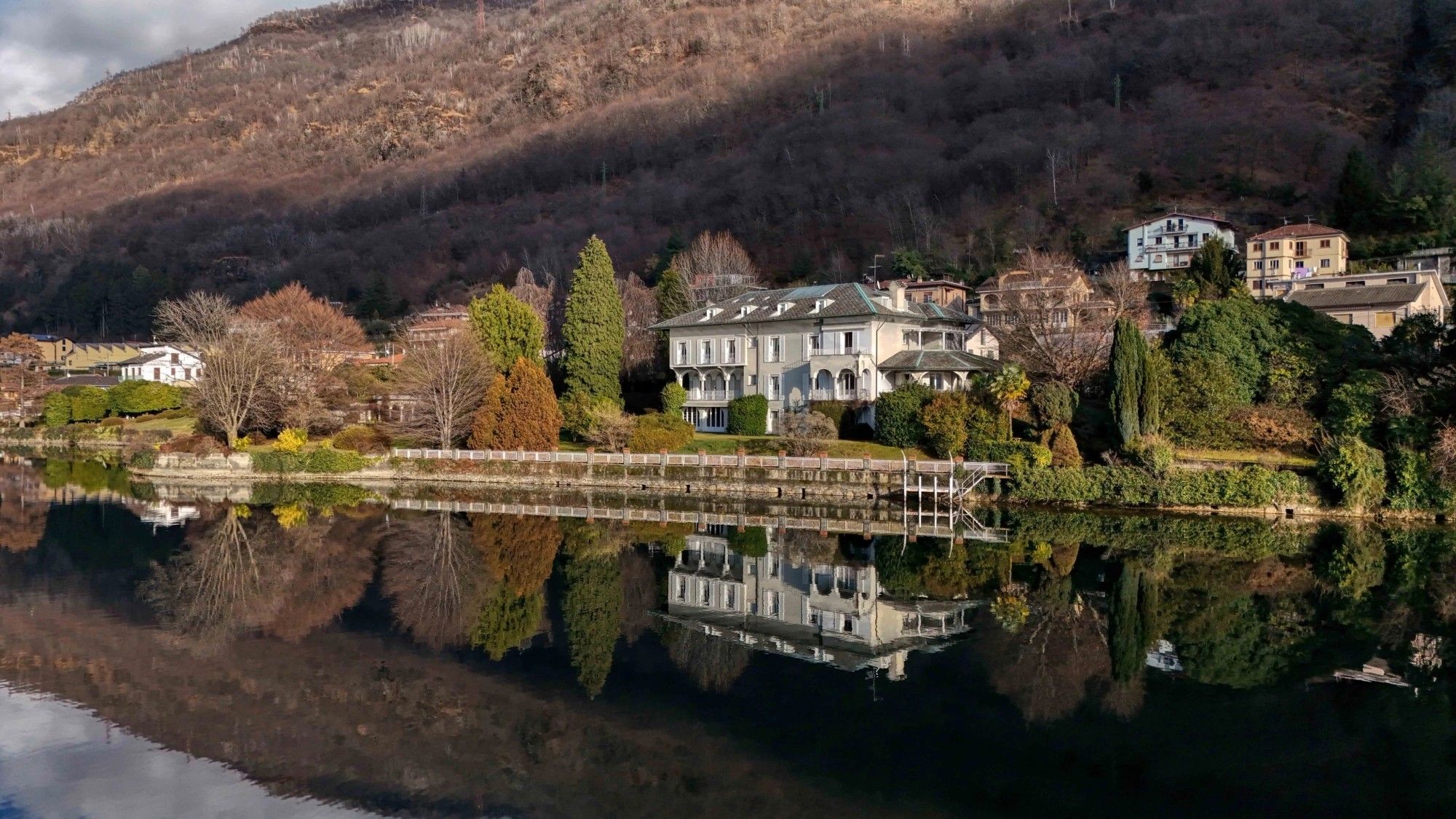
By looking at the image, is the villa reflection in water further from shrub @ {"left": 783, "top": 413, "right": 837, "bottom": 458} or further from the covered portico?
the covered portico

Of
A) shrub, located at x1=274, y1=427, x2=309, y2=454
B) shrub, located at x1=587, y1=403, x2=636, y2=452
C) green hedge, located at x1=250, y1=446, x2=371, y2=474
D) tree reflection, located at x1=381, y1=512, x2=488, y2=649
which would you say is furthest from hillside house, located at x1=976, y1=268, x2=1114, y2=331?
shrub, located at x1=274, y1=427, x2=309, y2=454

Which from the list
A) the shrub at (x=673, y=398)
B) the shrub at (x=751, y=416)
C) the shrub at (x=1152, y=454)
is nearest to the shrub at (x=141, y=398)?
the shrub at (x=673, y=398)

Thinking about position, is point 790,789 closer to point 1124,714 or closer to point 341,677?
point 1124,714

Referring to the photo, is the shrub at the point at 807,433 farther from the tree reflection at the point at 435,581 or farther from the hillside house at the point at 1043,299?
the tree reflection at the point at 435,581

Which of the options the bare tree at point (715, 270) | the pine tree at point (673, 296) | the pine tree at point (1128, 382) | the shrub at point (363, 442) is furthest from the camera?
Answer: the pine tree at point (673, 296)

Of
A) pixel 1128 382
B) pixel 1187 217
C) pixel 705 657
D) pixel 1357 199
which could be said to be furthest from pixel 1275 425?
pixel 1357 199
